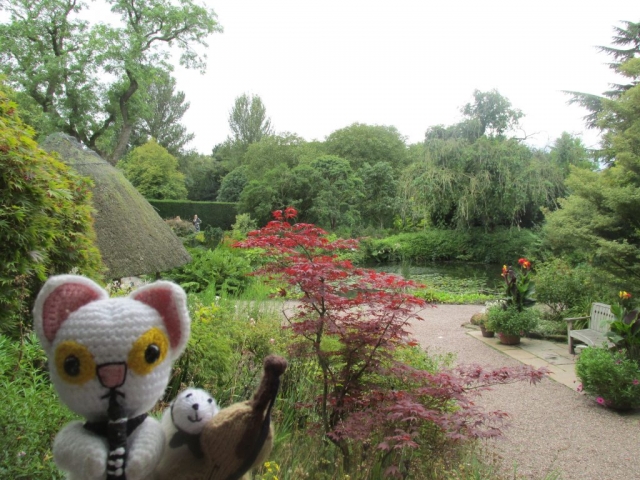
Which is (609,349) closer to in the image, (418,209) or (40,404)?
(40,404)

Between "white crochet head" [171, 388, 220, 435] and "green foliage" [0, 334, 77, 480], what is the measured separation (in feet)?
3.68

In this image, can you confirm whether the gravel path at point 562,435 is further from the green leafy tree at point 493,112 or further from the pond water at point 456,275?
the green leafy tree at point 493,112

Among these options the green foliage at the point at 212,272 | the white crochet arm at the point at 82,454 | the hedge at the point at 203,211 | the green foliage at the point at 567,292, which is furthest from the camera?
the hedge at the point at 203,211

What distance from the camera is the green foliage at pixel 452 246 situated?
1697cm

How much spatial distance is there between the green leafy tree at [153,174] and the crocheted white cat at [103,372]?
2691 centimetres

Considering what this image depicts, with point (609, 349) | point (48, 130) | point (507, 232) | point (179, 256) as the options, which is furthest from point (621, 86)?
point (48, 130)

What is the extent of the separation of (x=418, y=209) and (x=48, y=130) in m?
14.3

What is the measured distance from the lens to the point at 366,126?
30.1 m

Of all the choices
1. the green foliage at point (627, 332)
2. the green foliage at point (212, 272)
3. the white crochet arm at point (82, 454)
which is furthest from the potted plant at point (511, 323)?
the white crochet arm at point (82, 454)

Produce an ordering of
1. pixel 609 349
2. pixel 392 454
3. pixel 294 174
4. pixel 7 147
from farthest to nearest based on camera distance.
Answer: pixel 294 174
pixel 609 349
pixel 392 454
pixel 7 147

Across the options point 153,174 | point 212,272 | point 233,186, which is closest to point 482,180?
point 212,272

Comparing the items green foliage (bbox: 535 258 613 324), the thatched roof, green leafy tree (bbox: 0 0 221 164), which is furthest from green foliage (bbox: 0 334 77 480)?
green leafy tree (bbox: 0 0 221 164)

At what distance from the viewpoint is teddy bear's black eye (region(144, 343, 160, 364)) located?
111 centimetres

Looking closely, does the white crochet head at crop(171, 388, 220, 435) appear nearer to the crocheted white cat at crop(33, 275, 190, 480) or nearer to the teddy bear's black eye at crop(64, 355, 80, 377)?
the crocheted white cat at crop(33, 275, 190, 480)
